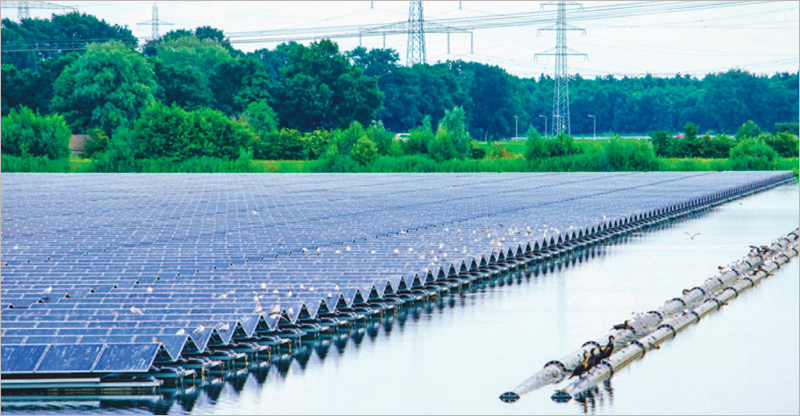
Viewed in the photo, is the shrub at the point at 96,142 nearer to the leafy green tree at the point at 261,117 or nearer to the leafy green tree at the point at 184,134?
the leafy green tree at the point at 184,134

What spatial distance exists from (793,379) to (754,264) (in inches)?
563

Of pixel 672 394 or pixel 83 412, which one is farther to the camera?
pixel 672 394

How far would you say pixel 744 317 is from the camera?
79.8ft

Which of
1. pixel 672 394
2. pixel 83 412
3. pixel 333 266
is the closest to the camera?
pixel 83 412

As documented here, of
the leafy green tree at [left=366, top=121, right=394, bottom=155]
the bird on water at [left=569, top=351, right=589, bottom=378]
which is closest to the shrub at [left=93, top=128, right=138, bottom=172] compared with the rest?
the leafy green tree at [left=366, top=121, right=394, bottom=155]

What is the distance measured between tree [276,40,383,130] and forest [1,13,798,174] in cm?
13

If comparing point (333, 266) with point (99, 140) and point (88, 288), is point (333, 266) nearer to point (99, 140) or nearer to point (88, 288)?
point (88, 288)

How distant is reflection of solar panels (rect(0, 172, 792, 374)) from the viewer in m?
18.5

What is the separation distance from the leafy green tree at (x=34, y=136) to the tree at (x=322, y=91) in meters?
29.3

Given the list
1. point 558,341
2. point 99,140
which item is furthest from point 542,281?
point 99,140

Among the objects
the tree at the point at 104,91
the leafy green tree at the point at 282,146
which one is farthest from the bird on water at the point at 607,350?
the tree at the point at 104,91

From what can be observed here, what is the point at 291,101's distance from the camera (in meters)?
118

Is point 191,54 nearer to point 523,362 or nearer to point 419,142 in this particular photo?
point 419,142

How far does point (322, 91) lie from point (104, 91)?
2260 cm
